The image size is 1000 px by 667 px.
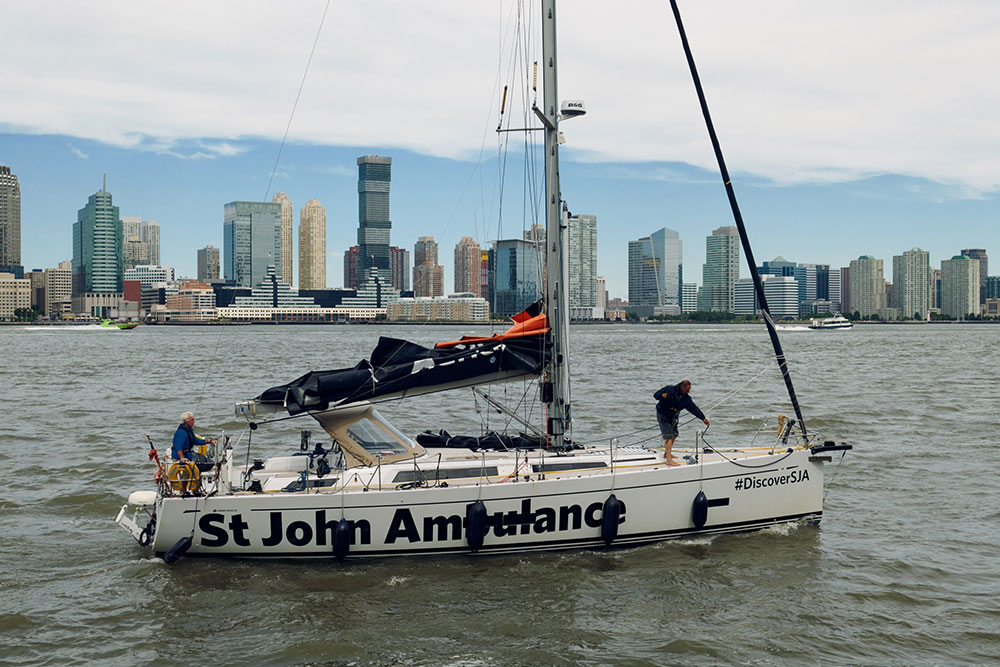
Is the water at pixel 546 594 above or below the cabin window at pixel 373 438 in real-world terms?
below

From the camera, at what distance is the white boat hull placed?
1181 cm

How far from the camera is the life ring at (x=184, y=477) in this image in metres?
11.8

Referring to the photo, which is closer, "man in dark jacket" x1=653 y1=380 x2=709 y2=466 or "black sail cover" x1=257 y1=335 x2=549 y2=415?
"black sail cover" x1=257 y1=335 x2=549 y2=415

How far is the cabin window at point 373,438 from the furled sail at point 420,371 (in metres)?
0.56

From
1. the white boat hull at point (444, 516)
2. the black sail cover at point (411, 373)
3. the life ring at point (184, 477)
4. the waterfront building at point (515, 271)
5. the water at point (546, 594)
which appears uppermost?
the waterfront building at point (515, 271)

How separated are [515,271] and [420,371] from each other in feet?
51.9

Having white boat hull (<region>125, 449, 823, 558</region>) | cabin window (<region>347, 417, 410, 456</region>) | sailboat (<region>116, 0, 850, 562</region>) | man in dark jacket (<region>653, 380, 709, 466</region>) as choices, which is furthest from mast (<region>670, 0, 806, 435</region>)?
cabin window (<region>347, 417, 410, 456</region>)

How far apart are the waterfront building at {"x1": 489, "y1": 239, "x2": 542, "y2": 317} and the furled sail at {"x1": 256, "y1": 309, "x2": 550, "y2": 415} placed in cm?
218

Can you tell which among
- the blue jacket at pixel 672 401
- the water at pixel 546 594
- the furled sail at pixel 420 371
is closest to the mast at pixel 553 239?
the furled sail at pixel 420 371

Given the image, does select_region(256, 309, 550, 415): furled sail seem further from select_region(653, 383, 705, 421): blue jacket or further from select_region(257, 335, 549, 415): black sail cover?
select_region(653, 383, 705, 421): blue jacket

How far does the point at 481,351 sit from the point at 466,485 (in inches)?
90.0

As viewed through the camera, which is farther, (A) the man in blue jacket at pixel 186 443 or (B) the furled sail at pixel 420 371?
(B) the furled sail at pixel 420 371

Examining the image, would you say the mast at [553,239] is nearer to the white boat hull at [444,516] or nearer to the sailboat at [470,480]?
the sailboat at [470,480]

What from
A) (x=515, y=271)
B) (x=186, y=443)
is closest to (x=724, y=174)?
(x=186, y=443)
